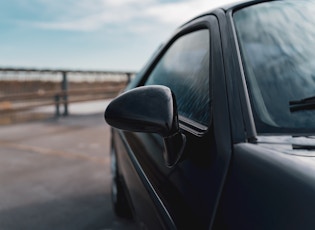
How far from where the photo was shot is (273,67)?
→ 1501mm

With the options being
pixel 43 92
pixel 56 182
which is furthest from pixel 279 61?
pixel 43 92

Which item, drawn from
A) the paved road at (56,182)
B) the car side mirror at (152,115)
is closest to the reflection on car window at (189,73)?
the car side mirror at (152,115)

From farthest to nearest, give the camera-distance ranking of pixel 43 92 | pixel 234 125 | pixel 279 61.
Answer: pixel 43 92 → pixel 279 61 → pixel 234 125

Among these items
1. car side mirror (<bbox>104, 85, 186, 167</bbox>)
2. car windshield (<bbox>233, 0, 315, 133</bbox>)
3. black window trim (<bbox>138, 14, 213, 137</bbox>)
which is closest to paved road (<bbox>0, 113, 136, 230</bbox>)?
black window trim (<bbox>138, 14, 213, 137</bbox>)

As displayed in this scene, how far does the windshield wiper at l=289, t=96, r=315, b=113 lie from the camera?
133 centimetres

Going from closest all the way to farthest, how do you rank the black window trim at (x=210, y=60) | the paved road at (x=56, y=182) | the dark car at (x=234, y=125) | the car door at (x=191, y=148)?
1. the dark car at (x=234, y=125)
2. the car door at (x=191, y=148)
3. the black window trim at (x=210, y=60)
4. the paved road at (x=56, y=182)

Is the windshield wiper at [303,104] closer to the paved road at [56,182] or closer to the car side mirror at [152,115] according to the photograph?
the car side mirror at [152,115]

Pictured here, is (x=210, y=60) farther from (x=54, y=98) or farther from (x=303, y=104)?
(x=54, y=98)

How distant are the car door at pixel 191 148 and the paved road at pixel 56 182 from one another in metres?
1.24

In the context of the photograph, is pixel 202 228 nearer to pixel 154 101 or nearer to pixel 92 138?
pixel 154 101

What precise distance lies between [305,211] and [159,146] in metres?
0.91

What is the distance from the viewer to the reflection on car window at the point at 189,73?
1.57 metres

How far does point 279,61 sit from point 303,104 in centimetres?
26

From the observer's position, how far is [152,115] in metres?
1.25
